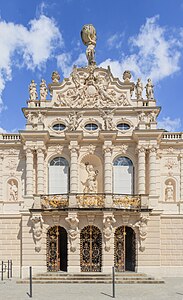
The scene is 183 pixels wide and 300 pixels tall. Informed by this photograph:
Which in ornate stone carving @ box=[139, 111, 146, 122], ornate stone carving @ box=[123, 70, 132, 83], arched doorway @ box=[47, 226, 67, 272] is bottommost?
arched doorway @ box=[47, 226, 67, 272]

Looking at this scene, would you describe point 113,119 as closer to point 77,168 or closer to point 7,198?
point 77,168

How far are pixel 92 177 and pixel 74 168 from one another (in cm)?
163

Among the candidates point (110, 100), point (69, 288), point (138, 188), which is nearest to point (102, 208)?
point (138, 188)

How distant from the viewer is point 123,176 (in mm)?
28375

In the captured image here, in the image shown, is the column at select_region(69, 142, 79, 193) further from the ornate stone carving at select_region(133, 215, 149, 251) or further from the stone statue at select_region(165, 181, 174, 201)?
the stone statue at select_region(165, 181, 174, 201)

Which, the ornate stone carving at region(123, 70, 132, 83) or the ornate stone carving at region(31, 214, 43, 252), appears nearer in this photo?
the ornate stone carving at region(31, 214, 43, 252)

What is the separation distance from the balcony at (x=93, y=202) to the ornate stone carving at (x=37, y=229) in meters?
0.74

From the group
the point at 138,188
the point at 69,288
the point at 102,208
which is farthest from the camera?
the point at 138,188

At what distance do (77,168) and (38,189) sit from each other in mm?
3110

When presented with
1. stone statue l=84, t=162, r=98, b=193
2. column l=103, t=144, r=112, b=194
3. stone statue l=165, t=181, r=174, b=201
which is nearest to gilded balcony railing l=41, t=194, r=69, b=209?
stone statue l=84, t=162, r=98, b=193

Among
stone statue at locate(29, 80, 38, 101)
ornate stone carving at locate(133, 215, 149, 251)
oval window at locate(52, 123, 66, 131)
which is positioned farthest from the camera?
stone statue at locate(29, 80, 38, 101)

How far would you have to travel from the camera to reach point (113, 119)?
2880cm

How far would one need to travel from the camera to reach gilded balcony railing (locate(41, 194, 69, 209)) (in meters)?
26.4

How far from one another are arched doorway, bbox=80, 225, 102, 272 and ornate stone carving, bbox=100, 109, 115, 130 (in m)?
7.15
